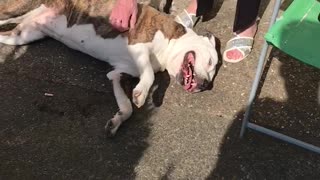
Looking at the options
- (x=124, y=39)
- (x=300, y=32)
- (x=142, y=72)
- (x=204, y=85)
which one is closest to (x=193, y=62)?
(x=204, y=85)

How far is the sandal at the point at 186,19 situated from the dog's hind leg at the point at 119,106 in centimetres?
81

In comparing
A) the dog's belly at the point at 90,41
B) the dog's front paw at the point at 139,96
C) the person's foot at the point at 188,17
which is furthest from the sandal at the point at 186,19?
the dog's front paw at the point at 139,96

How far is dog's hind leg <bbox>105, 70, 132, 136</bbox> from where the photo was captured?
3281 millimetres

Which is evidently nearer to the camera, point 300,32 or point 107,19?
point 300,32

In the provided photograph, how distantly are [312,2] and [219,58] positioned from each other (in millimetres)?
Result: 1008

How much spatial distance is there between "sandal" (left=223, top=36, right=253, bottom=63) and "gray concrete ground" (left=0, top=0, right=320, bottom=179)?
0.05 metres

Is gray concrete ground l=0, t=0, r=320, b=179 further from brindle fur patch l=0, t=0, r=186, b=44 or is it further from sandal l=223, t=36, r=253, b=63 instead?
brindle fur patch l=0, t=0, r=186, b=44

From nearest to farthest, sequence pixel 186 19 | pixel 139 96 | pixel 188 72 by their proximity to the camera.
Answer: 1. pixel 139 96
2. pixel 188 72
3. pixel 186 19

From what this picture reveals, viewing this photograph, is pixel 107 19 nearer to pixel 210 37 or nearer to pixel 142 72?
pixel 142 72

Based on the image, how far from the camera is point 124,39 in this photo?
3.73 meters

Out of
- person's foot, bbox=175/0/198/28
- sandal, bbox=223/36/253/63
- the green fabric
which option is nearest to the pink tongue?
sandal, bbox=223/36/253/63

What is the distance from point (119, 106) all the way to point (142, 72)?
318mm

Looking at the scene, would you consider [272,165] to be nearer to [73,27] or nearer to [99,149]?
[99,149]

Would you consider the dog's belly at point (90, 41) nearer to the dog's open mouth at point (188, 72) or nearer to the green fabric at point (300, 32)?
the dog's open mouth at point (188, 72)
